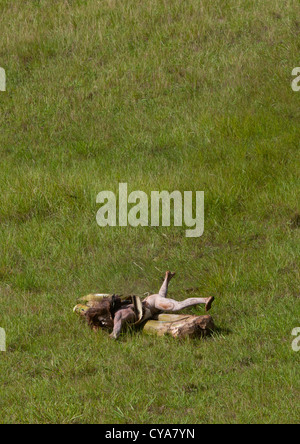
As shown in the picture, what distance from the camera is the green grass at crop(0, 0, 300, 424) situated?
19.9 feet

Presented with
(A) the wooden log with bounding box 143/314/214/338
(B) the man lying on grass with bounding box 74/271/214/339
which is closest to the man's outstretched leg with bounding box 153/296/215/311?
(B) the man lying on grass with bounding box 74/271/214/339

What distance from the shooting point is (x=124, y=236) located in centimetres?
876

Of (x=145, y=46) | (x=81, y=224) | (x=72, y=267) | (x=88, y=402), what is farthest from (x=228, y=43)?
(x=88, y=402)

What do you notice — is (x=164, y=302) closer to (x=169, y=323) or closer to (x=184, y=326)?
(x=169, y=323)

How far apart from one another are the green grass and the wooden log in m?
0.09

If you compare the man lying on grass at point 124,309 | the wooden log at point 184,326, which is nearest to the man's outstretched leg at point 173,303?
the man lying on grass at point 124,309

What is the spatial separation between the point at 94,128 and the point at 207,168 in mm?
2227

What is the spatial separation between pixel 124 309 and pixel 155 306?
0.32m

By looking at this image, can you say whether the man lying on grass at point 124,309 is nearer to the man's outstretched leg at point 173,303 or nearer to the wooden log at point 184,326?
the man's outstretched leg at point 173,303

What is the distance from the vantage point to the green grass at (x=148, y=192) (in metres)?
6.05

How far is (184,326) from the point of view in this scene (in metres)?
6.75

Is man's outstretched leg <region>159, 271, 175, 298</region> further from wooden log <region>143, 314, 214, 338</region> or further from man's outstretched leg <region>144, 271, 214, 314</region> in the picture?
wooden log <region>143, 314, 214, 338</region>

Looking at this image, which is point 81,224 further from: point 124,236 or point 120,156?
point 120,156

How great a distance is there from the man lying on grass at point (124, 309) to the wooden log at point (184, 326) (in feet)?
0.55
